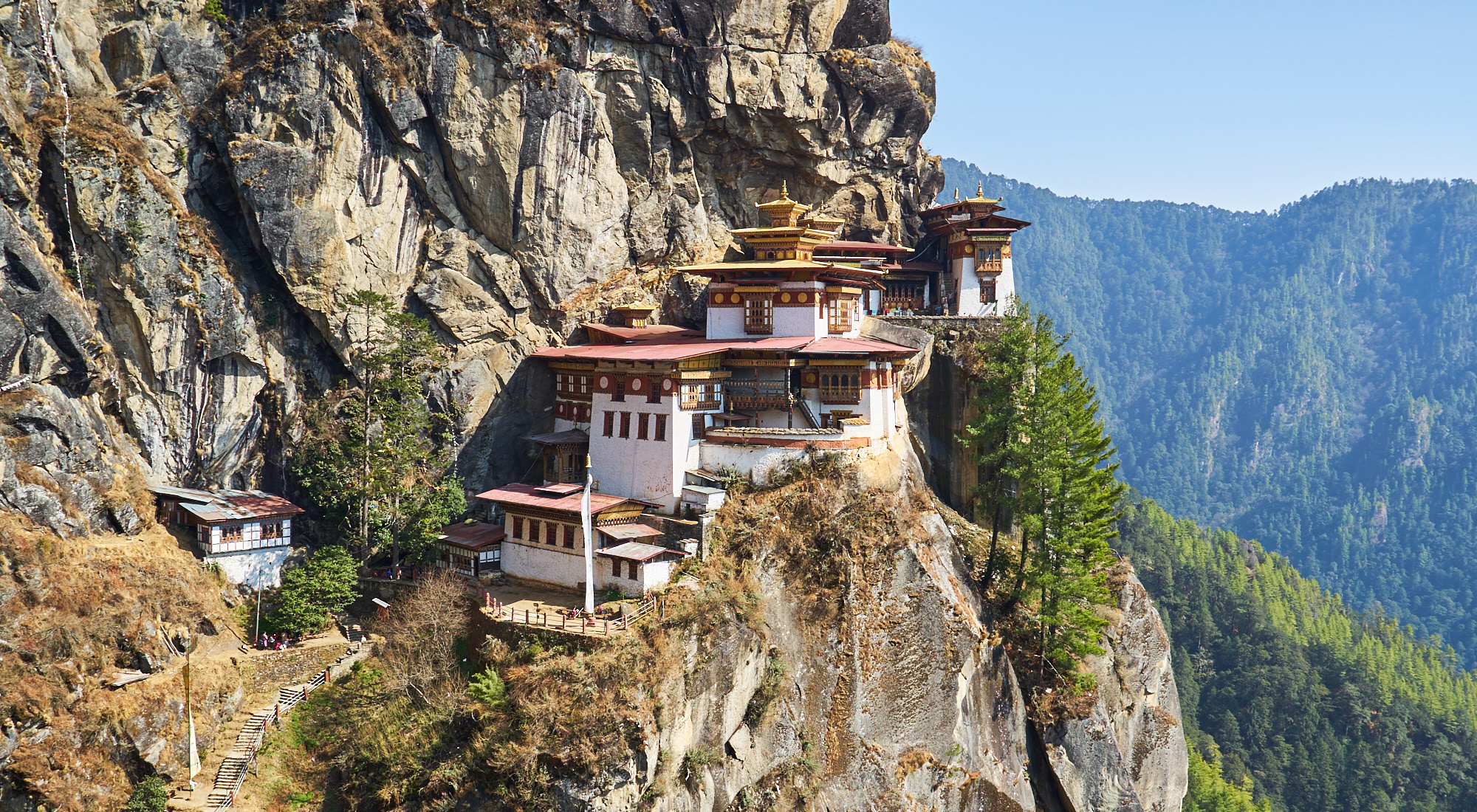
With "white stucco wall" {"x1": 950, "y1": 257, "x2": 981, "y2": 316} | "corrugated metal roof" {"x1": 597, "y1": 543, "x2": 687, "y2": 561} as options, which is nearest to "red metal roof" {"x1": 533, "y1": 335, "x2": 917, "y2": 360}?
"corrugated metal roof" {"x1": 597, "y1": 543, "x2": 687, "y2": 561}

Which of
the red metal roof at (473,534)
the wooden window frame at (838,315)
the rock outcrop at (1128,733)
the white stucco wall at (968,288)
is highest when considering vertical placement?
the white stucco wall at (968,288)

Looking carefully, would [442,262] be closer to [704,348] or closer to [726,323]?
[704,348]

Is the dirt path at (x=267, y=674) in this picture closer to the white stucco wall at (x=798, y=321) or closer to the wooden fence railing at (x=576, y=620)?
the wooden fence railing at (x=576, y=620)

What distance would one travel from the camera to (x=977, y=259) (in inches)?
2482

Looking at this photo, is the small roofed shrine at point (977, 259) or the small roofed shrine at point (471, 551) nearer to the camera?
the small roofed shrine at point (471, 551)

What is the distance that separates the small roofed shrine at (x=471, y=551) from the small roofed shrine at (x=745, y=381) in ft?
15.7

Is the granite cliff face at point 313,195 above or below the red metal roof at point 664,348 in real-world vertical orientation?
above

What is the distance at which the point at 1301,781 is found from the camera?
95.6 meters

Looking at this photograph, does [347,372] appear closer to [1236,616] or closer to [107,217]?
[107,217]

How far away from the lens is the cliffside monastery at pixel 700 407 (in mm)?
42438

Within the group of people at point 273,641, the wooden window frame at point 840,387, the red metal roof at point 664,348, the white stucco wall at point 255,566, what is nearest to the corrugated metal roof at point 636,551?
the red metal roof at point 664,348

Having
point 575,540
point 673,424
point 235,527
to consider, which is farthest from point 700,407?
point 235,527

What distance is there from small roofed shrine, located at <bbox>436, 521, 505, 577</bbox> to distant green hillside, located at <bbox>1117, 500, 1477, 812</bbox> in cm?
5920

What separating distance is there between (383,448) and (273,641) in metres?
8.94
